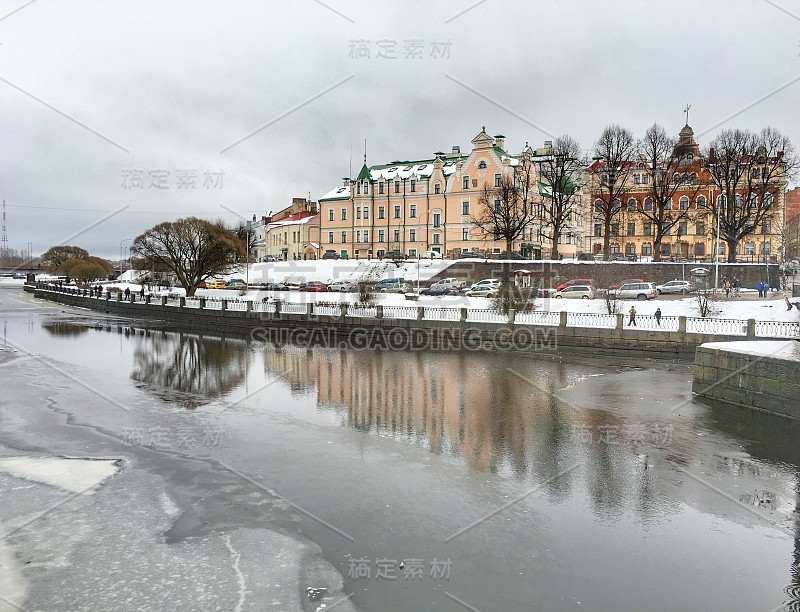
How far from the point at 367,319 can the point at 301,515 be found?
2894 cm

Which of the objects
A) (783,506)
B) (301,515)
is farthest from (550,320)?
(301,515)

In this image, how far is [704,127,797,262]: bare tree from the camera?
179 ft

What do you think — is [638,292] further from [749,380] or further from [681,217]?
[749,380]

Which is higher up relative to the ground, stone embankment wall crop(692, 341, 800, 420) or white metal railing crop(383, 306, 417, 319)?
white metal railing crop(383, 306, 417, 319)

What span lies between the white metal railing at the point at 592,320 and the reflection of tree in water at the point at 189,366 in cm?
1828

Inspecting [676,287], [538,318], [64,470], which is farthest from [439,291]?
[64,470]

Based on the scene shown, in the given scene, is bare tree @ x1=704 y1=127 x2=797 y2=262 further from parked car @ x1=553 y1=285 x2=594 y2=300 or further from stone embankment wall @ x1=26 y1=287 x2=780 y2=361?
stone embankment wall @ x1=26 y1=287 x2=780 y2=361

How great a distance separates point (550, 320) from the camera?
3522 cm

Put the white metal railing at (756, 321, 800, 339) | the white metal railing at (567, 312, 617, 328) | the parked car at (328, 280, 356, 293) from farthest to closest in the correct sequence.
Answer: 1. the parked car at (328, 280, 356, 293)
2. the white metal railing at (567, 312, 617, 328)
3. the white metal railing at (756, 321, 800, 339)

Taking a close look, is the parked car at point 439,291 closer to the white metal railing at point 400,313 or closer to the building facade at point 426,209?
the white metal railing at point 400,313

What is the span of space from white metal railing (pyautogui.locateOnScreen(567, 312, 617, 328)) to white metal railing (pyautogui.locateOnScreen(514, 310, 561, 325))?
3.13ft

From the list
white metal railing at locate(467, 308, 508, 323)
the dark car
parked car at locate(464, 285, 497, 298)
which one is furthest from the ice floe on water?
the dark car

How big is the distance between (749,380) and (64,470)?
1827 centimetres

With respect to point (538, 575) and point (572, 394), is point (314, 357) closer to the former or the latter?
point (572, 394)
